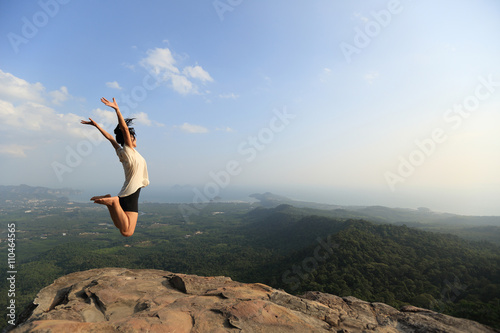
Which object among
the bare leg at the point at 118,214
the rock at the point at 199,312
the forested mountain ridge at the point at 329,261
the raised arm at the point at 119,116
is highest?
the raised arm at the point at 119,116

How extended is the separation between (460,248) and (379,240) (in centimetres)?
1137

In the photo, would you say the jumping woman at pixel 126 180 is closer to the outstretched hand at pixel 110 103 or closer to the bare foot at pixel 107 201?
the bare foot at pixel 107 201

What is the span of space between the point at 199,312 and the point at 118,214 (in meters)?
2.94

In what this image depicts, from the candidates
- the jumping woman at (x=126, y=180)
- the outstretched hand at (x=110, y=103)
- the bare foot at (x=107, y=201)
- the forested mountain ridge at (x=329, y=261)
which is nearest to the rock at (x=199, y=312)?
the jumping woman at (x=126, y=180)

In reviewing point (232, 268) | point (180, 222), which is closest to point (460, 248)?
point (232, 268)

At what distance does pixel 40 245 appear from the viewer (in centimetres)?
7106

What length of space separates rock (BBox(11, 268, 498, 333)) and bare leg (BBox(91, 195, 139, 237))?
1.54 metres

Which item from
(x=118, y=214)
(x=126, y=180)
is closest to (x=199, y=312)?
(x=118, y=214)

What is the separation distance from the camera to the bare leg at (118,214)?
357cm

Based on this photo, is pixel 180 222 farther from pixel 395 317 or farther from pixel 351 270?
pixel 395 317

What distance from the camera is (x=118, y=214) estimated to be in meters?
3.70

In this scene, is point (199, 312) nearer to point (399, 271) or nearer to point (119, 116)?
point (119, 116)

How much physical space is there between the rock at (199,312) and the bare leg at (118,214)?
60.6 inches

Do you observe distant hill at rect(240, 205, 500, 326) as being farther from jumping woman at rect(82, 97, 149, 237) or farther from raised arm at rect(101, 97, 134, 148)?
raised arm at rect(101, 97, 134, 148)
